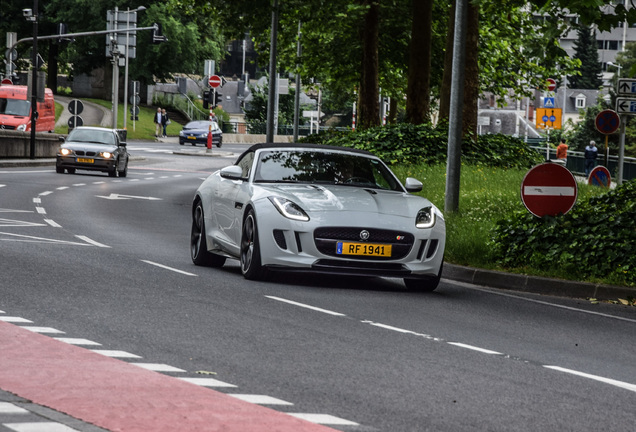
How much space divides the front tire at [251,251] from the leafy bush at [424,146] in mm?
14981

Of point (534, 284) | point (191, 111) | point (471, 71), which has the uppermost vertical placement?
point (471, 71)

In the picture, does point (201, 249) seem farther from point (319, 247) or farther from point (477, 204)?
point (477, 204)

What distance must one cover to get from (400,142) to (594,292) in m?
15.4

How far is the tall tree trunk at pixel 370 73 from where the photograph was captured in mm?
33537

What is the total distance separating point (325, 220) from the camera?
470 inches

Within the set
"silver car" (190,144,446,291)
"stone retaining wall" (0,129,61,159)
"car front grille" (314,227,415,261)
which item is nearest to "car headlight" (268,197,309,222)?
"silver car" (190,144,446,291)

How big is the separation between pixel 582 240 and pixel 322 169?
10.6 feet

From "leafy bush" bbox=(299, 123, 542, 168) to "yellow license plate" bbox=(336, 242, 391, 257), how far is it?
15441 millimetres

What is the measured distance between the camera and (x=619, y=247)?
13906mm

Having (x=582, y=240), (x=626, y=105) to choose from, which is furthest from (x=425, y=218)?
(x=626, y=105)

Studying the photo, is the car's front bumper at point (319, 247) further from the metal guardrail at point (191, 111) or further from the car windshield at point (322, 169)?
the metal guardrail at point (191, 111)

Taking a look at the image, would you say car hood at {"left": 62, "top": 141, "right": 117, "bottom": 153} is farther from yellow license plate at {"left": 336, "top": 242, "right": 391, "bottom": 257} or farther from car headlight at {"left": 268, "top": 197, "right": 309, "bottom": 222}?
yellow license plate at {"left": 336, "top": 242, "right": 391, "bottom": 257}

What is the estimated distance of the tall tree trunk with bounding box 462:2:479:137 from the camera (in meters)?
26.7

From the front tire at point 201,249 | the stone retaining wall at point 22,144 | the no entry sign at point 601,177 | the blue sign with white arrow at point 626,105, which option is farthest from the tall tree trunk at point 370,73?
the front tire at point 201,249
